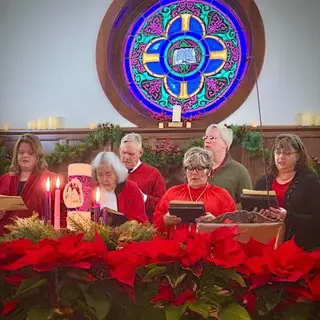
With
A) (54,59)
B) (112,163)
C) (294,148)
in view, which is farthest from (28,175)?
(294,148)

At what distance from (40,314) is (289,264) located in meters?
0.48

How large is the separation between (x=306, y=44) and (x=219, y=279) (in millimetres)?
2275

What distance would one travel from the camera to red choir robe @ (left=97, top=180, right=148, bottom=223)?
3.00 m

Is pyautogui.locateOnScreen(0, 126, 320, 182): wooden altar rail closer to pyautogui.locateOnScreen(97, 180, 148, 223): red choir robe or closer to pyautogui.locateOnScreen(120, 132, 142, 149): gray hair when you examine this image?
pyautogui.locateOnScreen(120, 132, 142, 149): gray hair

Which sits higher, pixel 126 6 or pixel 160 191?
pixel 126 6

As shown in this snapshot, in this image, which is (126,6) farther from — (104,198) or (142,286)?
(142,286)

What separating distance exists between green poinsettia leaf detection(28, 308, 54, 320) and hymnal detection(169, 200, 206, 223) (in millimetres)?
1572

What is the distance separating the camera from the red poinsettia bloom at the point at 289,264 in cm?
111

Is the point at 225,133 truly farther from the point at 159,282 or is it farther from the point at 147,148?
the point at 159,282

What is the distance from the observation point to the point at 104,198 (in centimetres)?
A: 300

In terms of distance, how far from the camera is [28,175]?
3143 millimetres

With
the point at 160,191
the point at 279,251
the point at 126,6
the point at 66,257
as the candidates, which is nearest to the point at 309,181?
the point at 160,191

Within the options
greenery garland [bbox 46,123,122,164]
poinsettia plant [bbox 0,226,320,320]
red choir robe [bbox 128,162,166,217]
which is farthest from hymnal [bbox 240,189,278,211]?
poinsettia plant [bbox 0,226,320,320]

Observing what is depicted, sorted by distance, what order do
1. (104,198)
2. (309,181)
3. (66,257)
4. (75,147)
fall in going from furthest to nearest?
(75,147) → (104,198) → (309,181) → (66,257)
